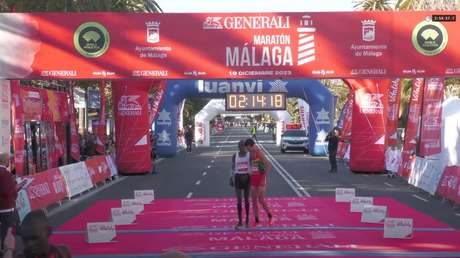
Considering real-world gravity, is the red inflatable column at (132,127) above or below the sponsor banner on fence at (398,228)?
above

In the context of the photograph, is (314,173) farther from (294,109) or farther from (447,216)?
(294,109)

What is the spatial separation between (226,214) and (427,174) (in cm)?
830

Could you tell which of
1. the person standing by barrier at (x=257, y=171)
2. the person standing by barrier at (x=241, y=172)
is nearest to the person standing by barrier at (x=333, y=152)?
the person standing by barrier at (x=257, y=171)

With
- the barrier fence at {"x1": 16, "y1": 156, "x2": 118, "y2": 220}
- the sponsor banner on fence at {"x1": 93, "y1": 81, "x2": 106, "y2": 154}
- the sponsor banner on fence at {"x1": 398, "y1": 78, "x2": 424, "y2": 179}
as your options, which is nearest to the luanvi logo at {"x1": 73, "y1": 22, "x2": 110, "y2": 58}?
the barrier fence at {"x1": 16, "y1": 156, "x2": 118, "y2": 220}

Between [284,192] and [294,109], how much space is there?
8586 centimetres

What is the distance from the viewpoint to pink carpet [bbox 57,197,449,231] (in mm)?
15000

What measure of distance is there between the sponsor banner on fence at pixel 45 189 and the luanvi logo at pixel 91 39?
344cm

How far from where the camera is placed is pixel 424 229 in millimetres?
14133

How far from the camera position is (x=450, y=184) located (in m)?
19.1

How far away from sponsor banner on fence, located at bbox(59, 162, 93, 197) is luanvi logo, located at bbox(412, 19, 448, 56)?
421 inches

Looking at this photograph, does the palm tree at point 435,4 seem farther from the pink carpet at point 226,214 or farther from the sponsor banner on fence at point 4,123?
the sponsor banner on fence at point 4,123

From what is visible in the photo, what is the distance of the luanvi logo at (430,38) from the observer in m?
19.5

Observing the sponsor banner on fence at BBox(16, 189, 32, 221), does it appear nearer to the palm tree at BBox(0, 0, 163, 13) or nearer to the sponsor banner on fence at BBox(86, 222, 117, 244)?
the sponsor banner on fence at BBox(86, 222, 117, 244)

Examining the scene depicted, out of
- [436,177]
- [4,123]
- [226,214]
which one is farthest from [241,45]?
[436,177]
